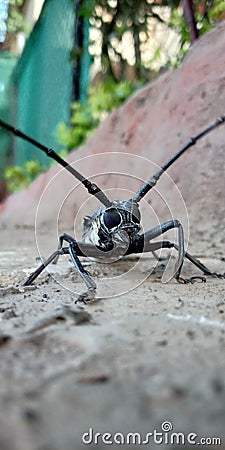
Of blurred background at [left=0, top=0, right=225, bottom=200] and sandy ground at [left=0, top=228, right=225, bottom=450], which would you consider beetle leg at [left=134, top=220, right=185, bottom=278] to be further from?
blurred background at [left=0, top=0, right=225, bottom=200]

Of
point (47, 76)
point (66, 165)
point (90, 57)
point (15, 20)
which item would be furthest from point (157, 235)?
point (15, 20)

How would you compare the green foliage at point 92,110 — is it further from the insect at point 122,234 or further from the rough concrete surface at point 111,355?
the insect at point 122,234

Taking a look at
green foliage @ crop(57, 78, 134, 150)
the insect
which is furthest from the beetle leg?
green foliage @ crop(57, 78, 134, 150)

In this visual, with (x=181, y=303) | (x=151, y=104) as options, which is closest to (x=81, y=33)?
(x=151, y=104)

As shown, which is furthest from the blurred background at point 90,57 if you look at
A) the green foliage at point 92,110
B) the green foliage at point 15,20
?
the green foliage at point 15,20

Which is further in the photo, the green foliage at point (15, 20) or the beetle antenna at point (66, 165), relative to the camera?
the green foliage at point (15, 20)

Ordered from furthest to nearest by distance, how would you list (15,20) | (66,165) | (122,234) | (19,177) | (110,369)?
(15,20), (19,177), (122,234), (66,165), (110,369)

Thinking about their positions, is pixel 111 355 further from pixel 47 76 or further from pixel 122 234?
pixel 47 76

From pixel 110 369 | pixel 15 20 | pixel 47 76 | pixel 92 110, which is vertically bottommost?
pixel 110 369
